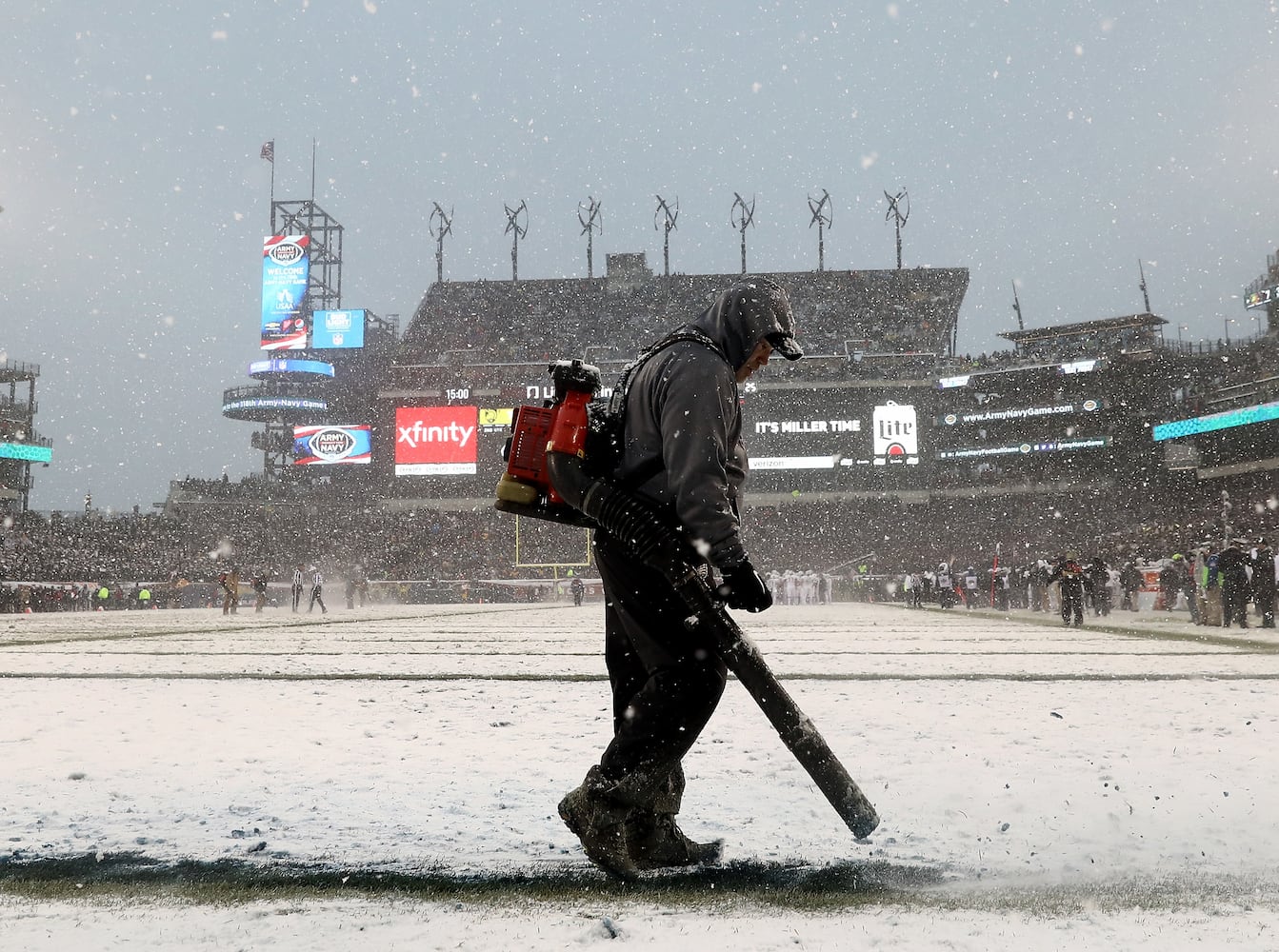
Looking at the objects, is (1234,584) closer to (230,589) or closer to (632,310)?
(230,589)

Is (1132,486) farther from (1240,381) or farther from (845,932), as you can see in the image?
(845,932)

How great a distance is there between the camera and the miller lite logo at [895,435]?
1817 inches

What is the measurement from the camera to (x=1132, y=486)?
161ft

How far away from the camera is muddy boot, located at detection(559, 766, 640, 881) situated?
2416 millimetres

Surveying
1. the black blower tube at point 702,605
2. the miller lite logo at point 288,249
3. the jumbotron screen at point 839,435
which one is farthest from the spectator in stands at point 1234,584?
the miller lite logo at point 288,249

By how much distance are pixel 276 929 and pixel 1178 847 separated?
2.48 m

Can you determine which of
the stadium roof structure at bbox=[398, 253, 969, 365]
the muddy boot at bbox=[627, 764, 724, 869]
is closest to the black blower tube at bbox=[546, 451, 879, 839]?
the muddy boot at bbox=[627, 764, 724, 869]

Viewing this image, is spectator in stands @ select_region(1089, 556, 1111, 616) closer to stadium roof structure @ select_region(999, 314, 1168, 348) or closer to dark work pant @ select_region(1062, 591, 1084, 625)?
dark work pant @ select_region(1062, 591, 1084, 625)

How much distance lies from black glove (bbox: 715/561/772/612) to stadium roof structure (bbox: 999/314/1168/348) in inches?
2367

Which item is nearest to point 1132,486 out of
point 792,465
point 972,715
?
point 792,465

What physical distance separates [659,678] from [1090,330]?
2569 inches

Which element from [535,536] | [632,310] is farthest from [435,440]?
[632,310]

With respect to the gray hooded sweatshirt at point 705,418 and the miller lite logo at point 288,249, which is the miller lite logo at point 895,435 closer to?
the miller lite logo at point 288,249

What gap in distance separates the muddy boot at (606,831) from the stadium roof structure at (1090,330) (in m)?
60.3
